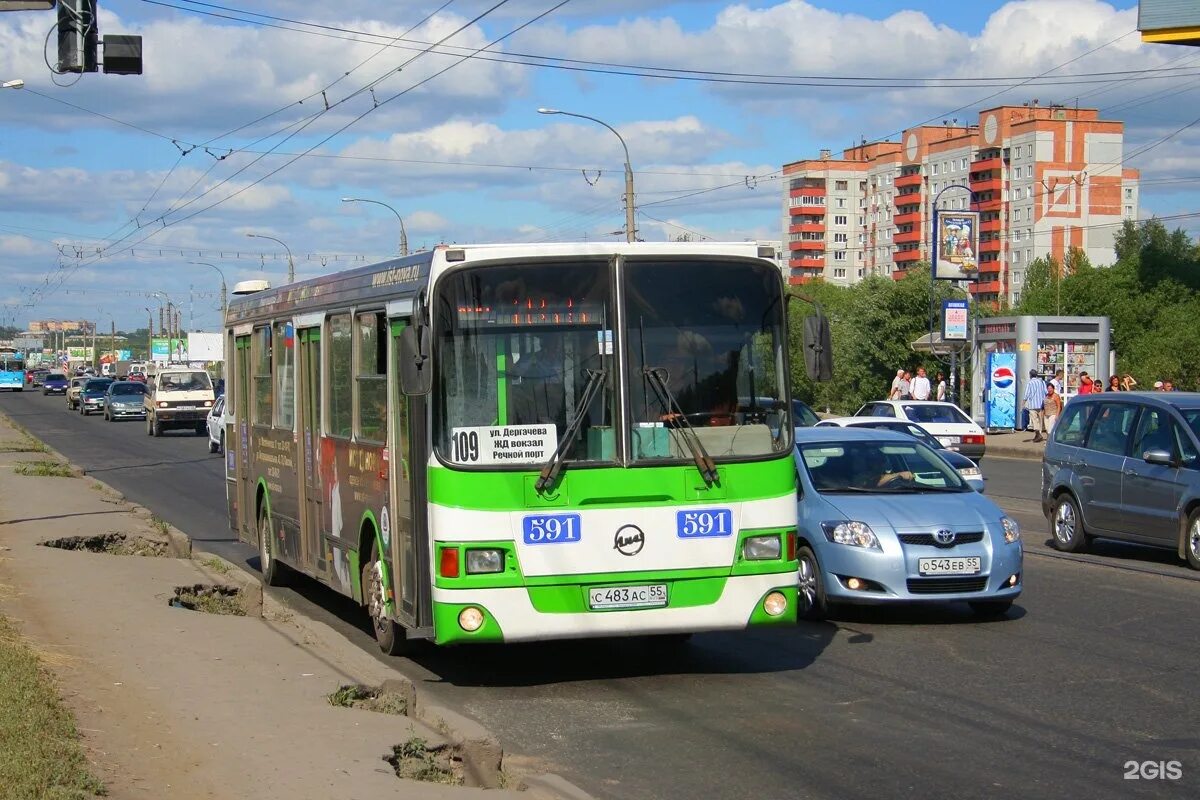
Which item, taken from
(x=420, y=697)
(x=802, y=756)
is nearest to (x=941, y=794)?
(x=802, y=756)

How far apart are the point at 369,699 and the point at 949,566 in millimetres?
4795

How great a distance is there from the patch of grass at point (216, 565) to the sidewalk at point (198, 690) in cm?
4

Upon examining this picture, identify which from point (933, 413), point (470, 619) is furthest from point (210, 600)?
point (933, 413)

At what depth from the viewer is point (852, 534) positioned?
432 inches

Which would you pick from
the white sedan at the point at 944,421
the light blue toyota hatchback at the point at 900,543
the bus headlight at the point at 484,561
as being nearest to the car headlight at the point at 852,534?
the light blue toyota hatchback at the point at 900,543

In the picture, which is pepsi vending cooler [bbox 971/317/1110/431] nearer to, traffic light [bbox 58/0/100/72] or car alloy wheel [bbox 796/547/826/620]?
car alloy wheel [bbox 796/547/826/620]

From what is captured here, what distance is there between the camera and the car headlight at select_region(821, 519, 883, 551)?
10.9 meters

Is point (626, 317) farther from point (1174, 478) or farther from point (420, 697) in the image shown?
point (1174, 478)

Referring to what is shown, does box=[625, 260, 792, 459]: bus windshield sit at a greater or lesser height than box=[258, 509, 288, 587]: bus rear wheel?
greater

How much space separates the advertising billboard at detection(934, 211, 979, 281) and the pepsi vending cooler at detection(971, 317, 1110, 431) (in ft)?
24.9

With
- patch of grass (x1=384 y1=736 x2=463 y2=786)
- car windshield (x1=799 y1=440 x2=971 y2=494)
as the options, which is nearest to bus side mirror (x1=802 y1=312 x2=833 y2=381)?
car windshield (x1=799 y1=440 x2=971 y2=494)

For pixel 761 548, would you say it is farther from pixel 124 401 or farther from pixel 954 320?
pixel 124 401

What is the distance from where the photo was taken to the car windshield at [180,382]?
1921 inches

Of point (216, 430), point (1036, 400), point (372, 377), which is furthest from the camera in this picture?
point (216, 430)
